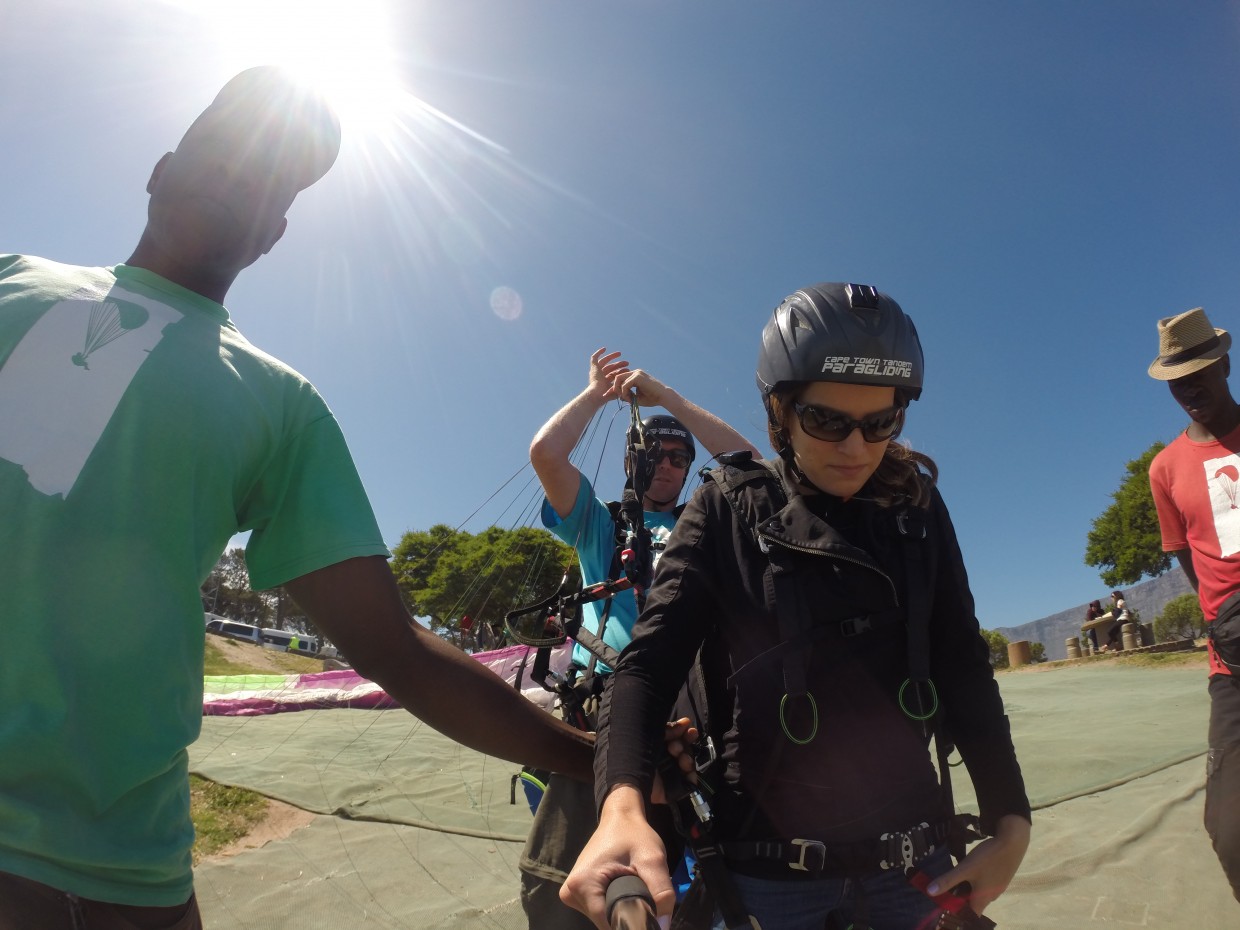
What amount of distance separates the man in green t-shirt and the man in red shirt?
3.07m

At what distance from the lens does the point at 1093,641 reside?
2194 cm

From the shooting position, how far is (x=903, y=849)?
5.23 ft

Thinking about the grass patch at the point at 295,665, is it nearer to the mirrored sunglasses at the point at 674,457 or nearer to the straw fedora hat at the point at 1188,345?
the mirrored sunglasses at the point at 674,457

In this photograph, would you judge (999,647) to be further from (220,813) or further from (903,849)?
(903,849)

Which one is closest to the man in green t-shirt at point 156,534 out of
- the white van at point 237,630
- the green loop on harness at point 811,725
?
the green loop on harness at point 811,725

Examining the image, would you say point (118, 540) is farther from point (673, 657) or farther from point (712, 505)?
point (712, 505)

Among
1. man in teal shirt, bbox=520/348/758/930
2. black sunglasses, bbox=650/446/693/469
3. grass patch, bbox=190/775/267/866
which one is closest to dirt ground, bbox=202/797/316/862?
grass patch, bbox=190/775/267/866

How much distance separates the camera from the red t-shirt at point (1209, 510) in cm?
331

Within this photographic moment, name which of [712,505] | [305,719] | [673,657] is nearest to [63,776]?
[673,657]

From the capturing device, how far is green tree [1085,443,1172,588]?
93.6 ft

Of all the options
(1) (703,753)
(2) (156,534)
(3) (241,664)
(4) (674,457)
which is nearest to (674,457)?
(4) (674,457)

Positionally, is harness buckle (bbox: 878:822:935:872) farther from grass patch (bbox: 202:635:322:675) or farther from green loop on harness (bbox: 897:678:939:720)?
grass patch (bbox: 202:635:322:675)

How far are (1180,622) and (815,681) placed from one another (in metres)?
25.0

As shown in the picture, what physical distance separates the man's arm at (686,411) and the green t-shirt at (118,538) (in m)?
1.92
